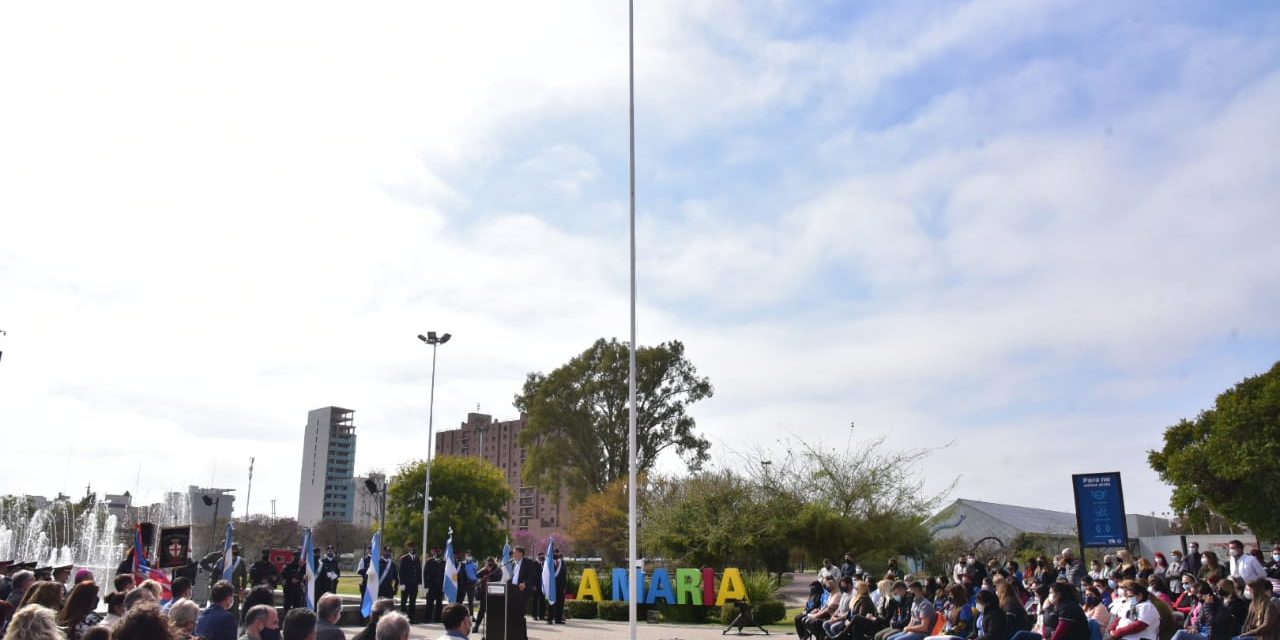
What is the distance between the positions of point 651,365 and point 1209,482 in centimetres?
2763

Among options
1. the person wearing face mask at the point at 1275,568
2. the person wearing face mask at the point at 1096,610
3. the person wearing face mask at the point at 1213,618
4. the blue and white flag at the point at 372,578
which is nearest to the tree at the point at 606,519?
the blue and white flag at the point at 372,578

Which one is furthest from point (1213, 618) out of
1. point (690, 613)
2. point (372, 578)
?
point (372, 578)

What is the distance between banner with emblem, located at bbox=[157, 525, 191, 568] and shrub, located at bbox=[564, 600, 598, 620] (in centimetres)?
1053

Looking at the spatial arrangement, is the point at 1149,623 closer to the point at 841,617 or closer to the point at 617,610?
the point at 841,617

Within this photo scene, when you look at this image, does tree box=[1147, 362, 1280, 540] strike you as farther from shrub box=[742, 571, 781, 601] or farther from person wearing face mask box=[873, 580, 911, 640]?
person wearing face mask box=[873, 580, 911, 640]

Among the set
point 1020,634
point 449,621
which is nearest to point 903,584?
point 1020,634

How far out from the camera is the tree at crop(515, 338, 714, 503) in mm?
46312

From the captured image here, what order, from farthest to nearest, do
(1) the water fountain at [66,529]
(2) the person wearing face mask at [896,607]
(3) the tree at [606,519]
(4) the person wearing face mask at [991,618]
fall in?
(1) the water fountain at [66,529], (3) the tree at [606,519], (2) the person wearing face mask at [896,607], (4) the person wearing face mask at [991,618]

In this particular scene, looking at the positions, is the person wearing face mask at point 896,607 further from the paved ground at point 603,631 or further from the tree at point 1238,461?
the tree at point 1238,461

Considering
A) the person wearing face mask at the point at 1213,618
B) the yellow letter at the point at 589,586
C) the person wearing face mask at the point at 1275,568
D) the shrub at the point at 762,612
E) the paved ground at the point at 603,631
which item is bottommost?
the paved ground at the point at 603,631

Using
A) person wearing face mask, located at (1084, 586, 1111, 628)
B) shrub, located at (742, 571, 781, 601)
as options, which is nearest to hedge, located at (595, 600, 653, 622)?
shrub, located at (742, 571, 781, 601)

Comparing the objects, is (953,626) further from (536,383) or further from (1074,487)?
(536,383)

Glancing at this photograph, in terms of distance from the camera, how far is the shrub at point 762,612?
74.9 feet

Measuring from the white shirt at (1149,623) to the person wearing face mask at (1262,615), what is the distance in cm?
104
